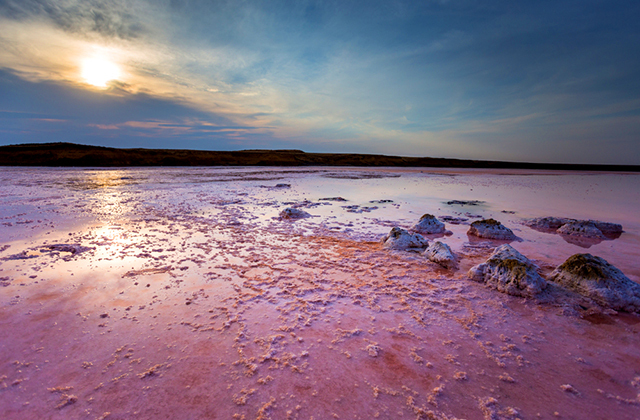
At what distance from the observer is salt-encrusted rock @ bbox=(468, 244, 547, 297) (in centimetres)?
366

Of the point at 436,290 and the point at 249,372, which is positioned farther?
the point at 436,290

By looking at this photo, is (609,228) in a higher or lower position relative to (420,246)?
higher

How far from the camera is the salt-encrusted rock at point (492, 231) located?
6.27 metres

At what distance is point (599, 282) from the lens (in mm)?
3490

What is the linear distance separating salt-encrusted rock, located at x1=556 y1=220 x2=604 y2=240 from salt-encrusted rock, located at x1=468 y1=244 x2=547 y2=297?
3678 millimetres

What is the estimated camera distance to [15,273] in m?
3.97

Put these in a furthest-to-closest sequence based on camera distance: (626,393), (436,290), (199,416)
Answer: (436,290)
(626,393)
(199,416)

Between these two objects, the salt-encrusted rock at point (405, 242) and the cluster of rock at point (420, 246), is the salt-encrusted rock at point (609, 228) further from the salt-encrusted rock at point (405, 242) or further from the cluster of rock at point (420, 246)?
the salt-encrusted rock at point (405, 242)

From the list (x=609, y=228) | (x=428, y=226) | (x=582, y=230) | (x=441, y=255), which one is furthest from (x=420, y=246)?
(x=609, y=228)

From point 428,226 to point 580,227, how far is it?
353 cm

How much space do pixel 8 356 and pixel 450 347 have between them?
13.2 ft

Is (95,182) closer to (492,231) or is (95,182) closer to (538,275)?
(492,231)

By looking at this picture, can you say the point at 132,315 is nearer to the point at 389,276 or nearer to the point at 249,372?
the point at 249,372

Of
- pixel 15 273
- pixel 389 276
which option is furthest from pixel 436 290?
pixel 15 273
